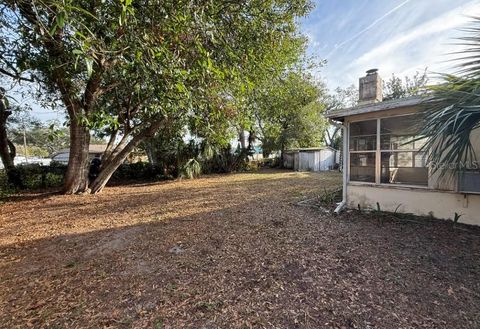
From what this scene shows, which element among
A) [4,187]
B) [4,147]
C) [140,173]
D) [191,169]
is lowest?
[4,187]

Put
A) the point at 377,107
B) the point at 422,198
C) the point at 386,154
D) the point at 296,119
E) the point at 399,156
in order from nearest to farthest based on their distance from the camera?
1. the point at 422,198
2. the point at 377,107
3. the point at 386,154
4. the point at 399,156
5. the point at 296,119

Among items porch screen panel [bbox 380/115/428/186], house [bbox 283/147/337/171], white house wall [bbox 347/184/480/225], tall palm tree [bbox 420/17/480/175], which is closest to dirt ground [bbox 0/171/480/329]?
white house wall [bbox 347/184/480/225]

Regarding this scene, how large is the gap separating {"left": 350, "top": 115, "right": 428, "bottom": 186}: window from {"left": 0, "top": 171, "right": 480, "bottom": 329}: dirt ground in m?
1.05

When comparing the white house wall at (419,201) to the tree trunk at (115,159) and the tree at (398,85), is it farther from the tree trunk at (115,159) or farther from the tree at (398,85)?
the tree at (398,85)

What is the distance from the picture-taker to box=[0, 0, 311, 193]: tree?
262 cm

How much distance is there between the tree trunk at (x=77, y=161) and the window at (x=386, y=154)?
25.6 feet

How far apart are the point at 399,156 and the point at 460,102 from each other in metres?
3.02

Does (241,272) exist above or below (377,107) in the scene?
below

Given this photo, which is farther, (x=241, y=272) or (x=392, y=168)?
(x=392, y=168)

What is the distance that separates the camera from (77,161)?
302 inches

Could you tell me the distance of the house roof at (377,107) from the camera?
174 inches

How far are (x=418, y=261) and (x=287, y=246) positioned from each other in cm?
169

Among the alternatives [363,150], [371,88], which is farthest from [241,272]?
[371,88]

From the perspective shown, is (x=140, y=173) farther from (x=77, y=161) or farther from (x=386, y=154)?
(x=386, y=154)
